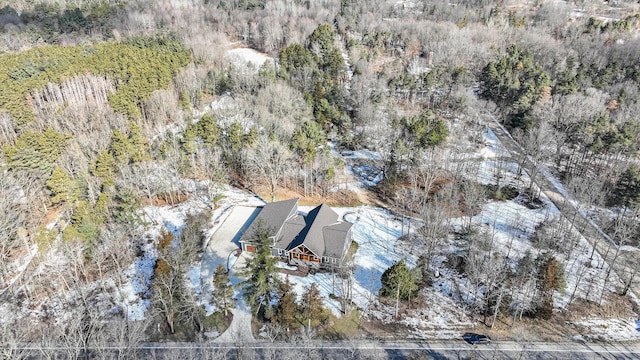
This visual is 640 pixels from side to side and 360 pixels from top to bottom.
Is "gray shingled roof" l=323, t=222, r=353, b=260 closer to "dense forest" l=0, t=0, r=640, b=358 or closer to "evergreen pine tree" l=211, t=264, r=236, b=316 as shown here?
"dense forest" l=0, t=0, r=640, b=358

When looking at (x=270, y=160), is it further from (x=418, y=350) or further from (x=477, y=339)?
(x=477, y=339)

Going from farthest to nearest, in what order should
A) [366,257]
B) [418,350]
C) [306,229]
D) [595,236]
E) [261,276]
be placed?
[595,236] < [366,257] < [306,229] < [261,276] < [418,350]

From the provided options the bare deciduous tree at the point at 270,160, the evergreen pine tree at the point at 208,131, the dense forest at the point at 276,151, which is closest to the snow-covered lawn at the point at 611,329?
the dense forest at the point at 276,151

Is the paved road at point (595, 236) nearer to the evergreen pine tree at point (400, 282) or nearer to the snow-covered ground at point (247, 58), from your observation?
the evergreen pine tree at point (400, 282)

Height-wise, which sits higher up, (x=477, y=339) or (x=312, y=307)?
(x=312, y=307)

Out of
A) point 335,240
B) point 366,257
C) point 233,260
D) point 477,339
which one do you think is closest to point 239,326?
point 233,260

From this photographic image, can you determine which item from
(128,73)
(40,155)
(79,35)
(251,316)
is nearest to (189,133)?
(40,155)

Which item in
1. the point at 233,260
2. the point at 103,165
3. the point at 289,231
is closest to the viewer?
the point at 233,260
